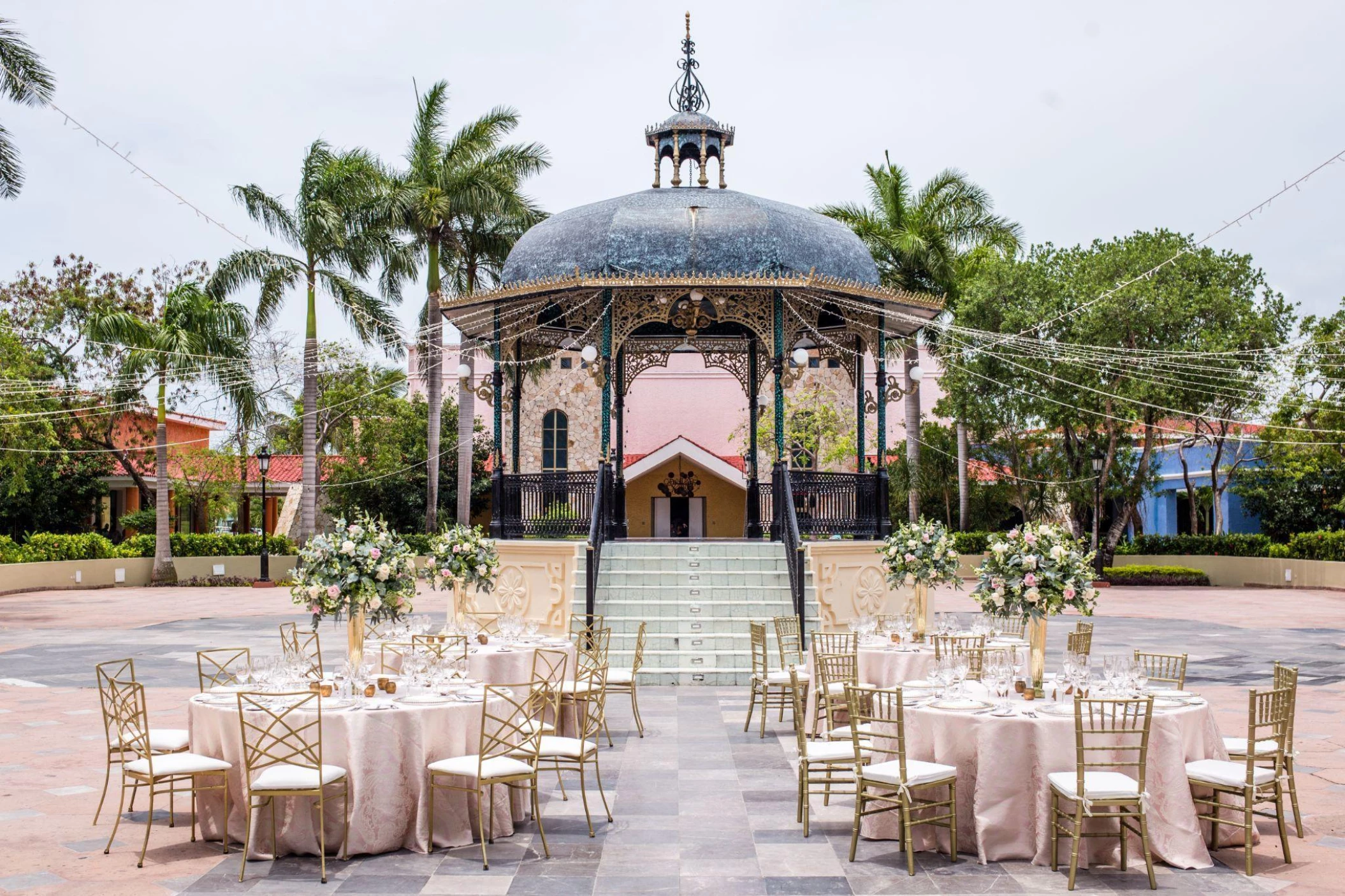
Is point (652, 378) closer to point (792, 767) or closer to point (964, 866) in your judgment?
point (792, 767)

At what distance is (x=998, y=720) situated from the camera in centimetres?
707

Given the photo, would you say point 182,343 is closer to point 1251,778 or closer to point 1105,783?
point 1105,783

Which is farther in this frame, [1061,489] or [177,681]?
[1061,489]

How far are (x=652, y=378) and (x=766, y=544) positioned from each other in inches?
1038

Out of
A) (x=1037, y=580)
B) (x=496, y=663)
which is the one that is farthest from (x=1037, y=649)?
(x=496, y=663)

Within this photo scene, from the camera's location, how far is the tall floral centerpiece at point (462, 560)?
12477mm

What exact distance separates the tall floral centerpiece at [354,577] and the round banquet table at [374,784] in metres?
1.27

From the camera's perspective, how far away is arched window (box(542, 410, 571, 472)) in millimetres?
41750

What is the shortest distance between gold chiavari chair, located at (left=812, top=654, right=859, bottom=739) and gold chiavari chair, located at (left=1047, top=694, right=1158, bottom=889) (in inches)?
92.0

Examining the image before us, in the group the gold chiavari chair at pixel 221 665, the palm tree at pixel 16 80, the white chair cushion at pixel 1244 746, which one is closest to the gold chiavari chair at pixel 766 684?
the white chair cushion at pixel 1244 746

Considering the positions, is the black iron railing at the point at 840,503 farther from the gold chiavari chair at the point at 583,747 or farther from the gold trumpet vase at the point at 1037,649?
the gold trumpet vase at the point at 1037,649

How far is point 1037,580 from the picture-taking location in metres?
8.38

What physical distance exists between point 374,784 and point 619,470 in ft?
40.0

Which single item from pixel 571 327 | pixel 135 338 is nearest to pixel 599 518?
pixel 571 327
